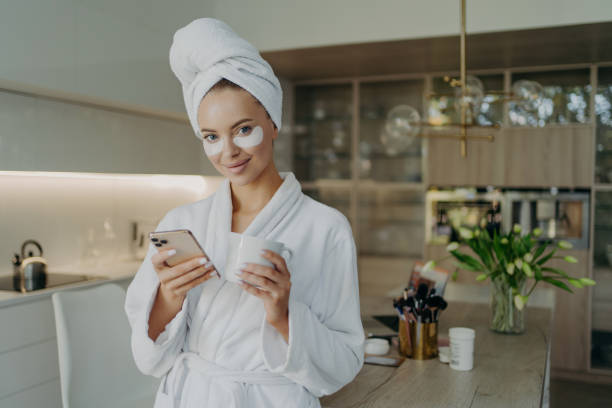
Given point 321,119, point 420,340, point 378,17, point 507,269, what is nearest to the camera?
point 420,340

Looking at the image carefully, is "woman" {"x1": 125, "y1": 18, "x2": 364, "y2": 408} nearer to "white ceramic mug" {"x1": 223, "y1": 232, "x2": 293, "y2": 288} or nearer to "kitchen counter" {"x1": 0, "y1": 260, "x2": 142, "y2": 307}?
"white ceramic mug" {"x1": 223, "y1": 232, "x2": 293, "y2": 288}

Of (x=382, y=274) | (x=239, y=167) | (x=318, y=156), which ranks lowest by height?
(x=382, y=274)

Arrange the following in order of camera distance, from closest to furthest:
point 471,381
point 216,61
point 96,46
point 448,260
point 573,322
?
point 216,61
point 471,381
point 96,46
point 573,322
point 448,260

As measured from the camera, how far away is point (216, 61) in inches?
41.1

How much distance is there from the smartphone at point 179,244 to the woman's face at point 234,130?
19 cm

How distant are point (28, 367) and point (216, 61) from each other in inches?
86.9

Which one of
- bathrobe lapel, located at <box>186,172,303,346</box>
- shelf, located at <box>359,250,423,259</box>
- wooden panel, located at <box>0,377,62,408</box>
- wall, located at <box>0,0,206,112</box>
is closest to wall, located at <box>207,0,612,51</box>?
wall, located at <box>0,0,206,112</box>

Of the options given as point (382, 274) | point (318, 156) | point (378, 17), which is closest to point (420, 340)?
point (378, 17)

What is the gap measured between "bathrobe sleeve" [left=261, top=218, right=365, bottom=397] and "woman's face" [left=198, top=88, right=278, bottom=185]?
0.76 ft

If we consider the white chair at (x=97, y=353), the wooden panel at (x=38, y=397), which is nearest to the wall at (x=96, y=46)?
the white chair at (x=97, y=353)

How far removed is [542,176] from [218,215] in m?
3.67

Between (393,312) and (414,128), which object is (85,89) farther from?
(393,312)

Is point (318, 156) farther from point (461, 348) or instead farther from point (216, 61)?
point (216, 61)

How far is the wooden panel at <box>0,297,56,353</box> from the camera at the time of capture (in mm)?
2525
